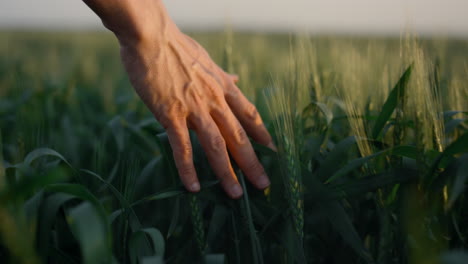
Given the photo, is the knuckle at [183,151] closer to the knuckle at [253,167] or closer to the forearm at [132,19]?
the knuckle at [253,167]

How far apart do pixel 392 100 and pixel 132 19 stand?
777mm

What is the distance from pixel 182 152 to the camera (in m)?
1.01

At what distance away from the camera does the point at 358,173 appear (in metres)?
1.22

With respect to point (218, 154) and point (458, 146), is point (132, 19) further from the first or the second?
point (458, 146)

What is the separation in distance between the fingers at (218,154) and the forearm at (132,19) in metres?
0.31

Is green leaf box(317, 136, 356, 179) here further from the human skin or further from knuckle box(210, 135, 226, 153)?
knuckle box(210, 135, 226, 153)

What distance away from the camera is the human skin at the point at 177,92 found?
1.02 m

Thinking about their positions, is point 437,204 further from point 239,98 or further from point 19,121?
point 19,121

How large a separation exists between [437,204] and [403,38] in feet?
1.43

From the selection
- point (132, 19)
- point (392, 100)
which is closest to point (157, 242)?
point (132, 19)

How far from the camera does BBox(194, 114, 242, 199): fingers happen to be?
1.02 m

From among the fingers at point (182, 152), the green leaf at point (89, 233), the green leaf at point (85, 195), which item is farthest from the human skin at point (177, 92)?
the green leaf at point (89, 233)

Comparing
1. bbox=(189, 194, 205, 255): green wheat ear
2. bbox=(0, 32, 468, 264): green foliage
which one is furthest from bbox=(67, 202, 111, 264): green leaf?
bbox=(189, 194, 205, 255): green wheat ear

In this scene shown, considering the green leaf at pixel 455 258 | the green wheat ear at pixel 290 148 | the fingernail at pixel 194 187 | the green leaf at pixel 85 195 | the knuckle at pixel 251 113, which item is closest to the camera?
the green leaf at pixel 455 258
